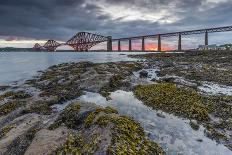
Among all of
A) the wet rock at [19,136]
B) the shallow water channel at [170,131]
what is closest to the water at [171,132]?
the shallow water channel at [170,131]

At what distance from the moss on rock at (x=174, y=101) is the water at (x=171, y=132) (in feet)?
1.96

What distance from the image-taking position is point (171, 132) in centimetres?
870

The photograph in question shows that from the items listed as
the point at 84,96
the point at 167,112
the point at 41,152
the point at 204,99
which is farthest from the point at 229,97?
the point at 41,152

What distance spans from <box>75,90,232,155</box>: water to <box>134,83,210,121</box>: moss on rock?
0.60 metres

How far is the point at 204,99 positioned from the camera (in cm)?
1283

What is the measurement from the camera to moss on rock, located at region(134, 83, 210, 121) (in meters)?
10.7

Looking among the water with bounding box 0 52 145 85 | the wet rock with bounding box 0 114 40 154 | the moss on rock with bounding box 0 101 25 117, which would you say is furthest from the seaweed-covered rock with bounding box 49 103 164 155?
the water with bounding box 0 52 145 85

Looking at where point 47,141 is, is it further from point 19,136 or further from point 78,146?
point 19,136

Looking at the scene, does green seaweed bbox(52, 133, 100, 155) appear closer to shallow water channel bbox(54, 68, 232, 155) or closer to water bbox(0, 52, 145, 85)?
shallow water channel bbox(54, 68, 232, 155)

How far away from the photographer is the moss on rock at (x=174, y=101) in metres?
10.7

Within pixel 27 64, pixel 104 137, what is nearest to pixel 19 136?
pixel 104 137

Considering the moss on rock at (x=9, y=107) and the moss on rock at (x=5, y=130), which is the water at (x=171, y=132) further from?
the moss on rock at (x=5, y=130)

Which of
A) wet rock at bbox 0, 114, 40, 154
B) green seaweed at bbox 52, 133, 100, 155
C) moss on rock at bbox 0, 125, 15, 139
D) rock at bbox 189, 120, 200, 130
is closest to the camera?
green seaweed at bbox 52, 133, 100, 155

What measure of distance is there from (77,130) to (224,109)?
7.00m
